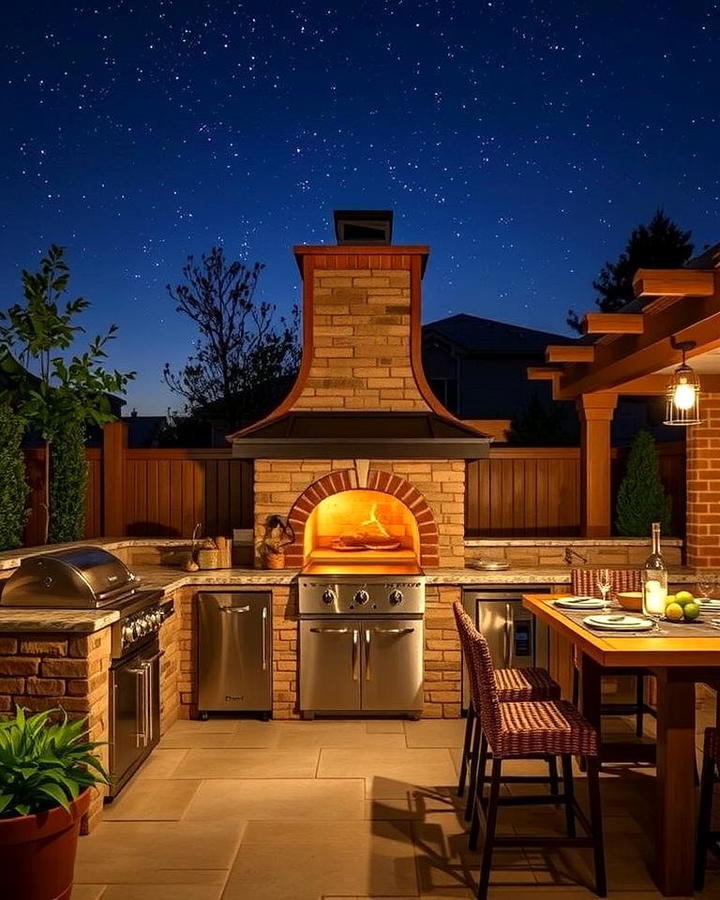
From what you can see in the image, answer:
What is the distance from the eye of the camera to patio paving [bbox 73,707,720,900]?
3883mm

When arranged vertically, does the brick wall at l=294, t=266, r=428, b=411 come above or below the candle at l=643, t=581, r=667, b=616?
above

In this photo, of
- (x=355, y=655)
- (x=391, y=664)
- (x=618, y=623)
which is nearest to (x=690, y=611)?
(x=618, y=623)

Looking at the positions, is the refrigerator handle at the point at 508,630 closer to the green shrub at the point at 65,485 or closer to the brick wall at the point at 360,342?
the brick wall at the point at 360,342

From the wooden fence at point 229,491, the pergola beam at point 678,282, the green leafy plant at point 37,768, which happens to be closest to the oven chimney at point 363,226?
the wooden fence at point 229,491

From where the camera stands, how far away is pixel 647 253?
21609mm

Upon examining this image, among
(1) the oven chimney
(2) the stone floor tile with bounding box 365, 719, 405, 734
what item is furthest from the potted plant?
(1) the oven chimney

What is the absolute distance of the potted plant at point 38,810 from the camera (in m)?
3.20

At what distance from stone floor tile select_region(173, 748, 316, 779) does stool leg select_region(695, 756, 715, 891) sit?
7.35ft

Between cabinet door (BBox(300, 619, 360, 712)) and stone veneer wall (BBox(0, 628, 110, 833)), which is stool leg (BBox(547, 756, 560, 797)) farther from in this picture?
stone veneer wall (BBox(0, 628, 110, 833))

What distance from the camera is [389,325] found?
6.93m

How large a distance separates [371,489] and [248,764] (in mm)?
2404

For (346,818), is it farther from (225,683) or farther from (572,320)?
(572,320)

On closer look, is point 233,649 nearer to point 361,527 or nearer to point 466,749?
point 361,527

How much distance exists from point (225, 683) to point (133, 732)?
1.45 meters
